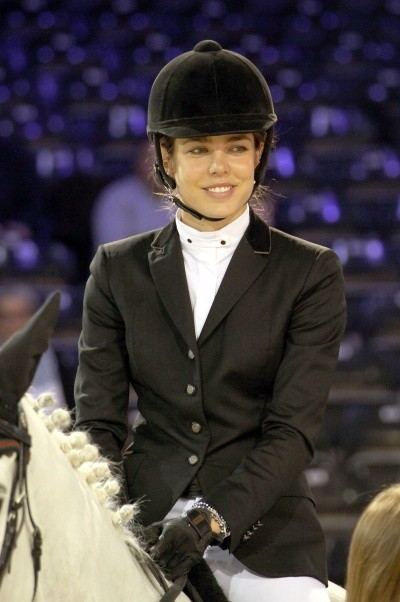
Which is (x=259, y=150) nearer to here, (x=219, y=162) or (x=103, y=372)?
(x=219, y=162)

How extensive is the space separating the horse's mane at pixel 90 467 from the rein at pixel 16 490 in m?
0.12

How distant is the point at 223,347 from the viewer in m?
1.76

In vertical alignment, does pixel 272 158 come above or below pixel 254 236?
below

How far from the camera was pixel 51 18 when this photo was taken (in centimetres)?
612

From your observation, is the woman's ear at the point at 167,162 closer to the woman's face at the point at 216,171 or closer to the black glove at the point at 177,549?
the woman's face at the point at 216,171

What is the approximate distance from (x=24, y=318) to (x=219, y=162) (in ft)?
9.82

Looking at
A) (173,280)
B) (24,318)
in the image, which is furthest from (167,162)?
(24,318)

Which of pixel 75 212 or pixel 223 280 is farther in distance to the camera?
pixel 75 212

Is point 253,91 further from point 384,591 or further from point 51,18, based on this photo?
point 51,18

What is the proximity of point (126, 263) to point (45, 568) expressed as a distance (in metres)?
0.70

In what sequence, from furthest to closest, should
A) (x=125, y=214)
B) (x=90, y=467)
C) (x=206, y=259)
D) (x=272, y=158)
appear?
1. (x=272, y=158)
2. (x=125, y=214)
3. (x=206, y=259)
4. (x=90, y=467)

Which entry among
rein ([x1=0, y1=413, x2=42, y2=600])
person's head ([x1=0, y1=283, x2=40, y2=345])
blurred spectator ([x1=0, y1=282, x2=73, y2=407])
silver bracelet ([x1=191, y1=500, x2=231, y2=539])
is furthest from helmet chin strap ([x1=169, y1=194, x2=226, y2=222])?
person's head ([x1=0, y1=283, x2=40, y2=345])

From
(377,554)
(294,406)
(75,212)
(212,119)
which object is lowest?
(75,212)

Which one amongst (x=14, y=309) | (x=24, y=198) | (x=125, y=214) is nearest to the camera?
(x=14, y=309)
